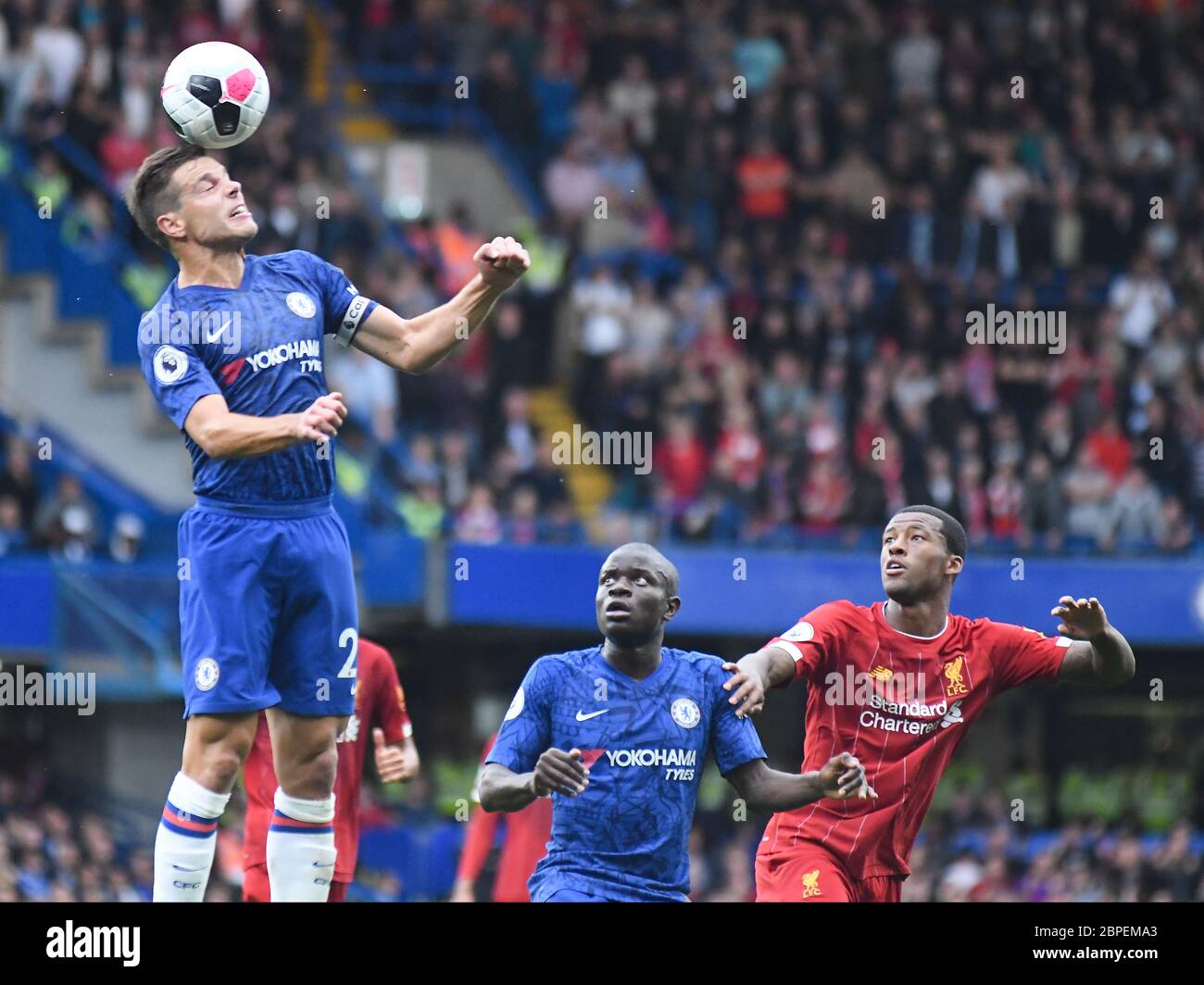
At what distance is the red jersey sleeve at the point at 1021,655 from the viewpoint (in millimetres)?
8039

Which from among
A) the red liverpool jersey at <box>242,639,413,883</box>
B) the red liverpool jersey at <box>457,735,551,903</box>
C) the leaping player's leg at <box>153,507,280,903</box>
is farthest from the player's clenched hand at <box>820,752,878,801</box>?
the red liverpool jersey at <box>457,735,551,903</box>

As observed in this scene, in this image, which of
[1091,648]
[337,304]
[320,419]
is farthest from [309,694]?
[1091,648]

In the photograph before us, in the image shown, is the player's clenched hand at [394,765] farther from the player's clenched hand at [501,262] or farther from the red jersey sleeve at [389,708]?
the player's clenched hand at [501,262]

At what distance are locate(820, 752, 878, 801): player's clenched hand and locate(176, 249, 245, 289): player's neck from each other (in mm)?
2437

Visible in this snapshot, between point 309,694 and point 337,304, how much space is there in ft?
4.37

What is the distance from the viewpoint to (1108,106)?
2173 cm

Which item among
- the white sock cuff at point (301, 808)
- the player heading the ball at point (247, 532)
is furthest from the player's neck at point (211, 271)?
the white sock cuff at point (301, 808)

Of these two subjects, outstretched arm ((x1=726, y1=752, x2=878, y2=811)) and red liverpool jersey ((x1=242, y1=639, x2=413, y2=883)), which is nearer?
outstretched arm ((x1=726, y1=752, x2=878, y2=811))

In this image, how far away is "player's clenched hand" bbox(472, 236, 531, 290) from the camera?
282 inches

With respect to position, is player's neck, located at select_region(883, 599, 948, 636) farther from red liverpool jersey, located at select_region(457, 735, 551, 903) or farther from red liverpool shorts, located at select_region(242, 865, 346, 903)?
red liverpool shorts, located at select_region(242, 865, 346, 903)

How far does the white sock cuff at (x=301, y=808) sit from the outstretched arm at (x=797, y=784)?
1.34m
